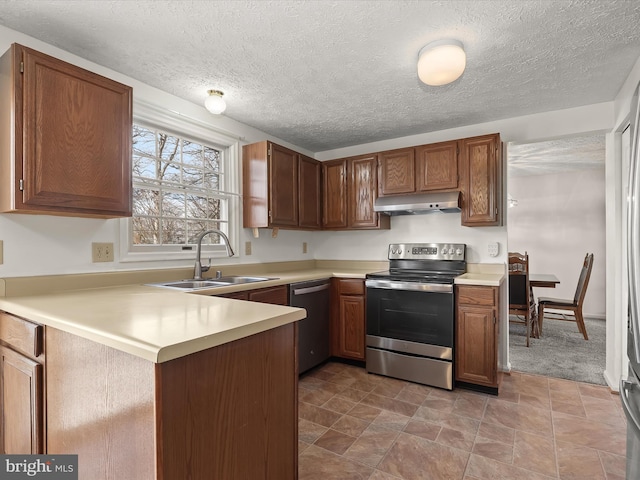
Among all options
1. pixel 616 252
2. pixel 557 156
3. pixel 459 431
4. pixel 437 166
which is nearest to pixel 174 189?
pixel 437 166

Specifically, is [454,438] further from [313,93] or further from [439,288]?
[313,93]

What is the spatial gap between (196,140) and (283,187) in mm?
836

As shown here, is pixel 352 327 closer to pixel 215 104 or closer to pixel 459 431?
pixel 459 431

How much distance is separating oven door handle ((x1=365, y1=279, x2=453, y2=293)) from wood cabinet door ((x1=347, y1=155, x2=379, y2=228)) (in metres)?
0.69

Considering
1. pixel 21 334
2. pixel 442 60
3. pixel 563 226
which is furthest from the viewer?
pixel 563 226

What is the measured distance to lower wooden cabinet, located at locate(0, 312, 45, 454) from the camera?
1.33 m

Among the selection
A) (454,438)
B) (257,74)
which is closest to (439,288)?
(454,438)

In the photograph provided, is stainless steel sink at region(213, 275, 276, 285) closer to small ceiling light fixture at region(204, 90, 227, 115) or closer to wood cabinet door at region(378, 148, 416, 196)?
small ceiling light fixture at region(204, 90, 227, 115)

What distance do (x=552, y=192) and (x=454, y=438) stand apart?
16.0ft

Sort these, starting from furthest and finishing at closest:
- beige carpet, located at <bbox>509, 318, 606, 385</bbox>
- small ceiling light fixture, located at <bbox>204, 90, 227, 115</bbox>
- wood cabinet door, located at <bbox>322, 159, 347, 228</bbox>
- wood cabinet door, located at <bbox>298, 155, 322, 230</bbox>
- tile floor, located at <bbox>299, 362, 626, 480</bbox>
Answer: wood cabinet door, located at <bbox>322, 159, 347, 228</bbox> → wood cabinet door, located at <bbox>298, 155, 322, 230</bbox> → beige carpet, located at <bbox>509, 318, 606, 385</bbox> → small ceiling light fixture, located at <bbox>204, 90, 227, 115</bbox> → tile floor, located at <bbox>299, 362, 626, 480</bbox>

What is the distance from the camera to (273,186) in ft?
10.0

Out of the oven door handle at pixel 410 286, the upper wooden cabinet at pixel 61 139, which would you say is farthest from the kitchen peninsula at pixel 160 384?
the oven door handle at pixel 410 286

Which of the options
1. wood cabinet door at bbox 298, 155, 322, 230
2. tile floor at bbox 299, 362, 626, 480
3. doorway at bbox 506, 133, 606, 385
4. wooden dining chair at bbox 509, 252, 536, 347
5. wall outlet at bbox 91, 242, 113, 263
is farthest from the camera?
doorway at bbox 506, 133, 606, 385

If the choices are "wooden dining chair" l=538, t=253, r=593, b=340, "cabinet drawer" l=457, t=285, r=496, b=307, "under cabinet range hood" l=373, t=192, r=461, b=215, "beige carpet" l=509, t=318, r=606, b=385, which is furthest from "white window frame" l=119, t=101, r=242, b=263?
"wooden dining chair" l=538, t=253, r=593, b=340
